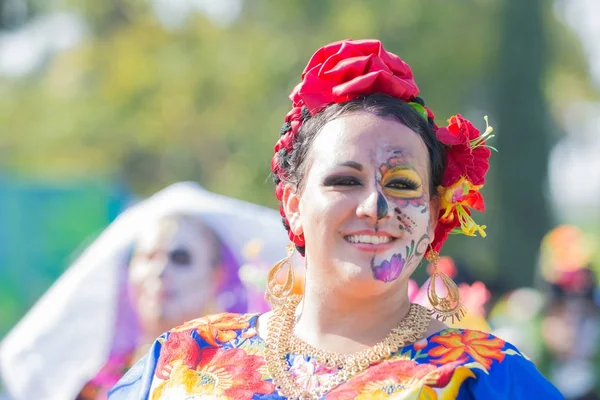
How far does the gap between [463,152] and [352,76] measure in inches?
13.7

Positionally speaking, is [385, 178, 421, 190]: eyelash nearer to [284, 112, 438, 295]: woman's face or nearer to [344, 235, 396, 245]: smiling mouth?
[284, 112, 438, 295]: woman's face

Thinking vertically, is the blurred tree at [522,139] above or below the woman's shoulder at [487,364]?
below

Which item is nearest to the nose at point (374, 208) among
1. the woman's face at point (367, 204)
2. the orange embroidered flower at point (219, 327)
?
the woman's face at point (367, 204)

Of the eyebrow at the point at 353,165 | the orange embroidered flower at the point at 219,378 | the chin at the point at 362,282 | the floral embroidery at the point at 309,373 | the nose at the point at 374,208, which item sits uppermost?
the eyebrow at the point at 353,165

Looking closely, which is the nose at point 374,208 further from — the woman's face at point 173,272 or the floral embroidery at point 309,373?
the woman's face at point 173,272

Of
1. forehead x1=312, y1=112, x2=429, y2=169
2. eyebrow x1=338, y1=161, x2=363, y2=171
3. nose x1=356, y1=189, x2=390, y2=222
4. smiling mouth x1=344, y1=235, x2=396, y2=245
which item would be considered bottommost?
smiling mouth x1=344, y1=235, x2=396, y2=245

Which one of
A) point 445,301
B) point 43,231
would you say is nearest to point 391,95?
point 445,301

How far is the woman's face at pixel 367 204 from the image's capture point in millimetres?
2428

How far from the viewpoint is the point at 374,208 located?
2.42 metres

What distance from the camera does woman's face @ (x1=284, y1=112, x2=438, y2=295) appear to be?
243 cm

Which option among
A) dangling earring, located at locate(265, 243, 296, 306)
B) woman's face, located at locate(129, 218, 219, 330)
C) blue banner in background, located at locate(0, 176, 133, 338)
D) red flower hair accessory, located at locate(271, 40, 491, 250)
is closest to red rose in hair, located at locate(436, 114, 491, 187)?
red flower hair accessory, located at locate(271, 40, 491, 250)

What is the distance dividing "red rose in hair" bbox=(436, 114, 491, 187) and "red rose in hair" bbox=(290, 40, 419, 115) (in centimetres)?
14

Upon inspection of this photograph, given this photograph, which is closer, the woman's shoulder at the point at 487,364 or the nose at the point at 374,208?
the woman's shoulder at the point at 487,364

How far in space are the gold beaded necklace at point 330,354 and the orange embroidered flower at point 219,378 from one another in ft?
0.12
